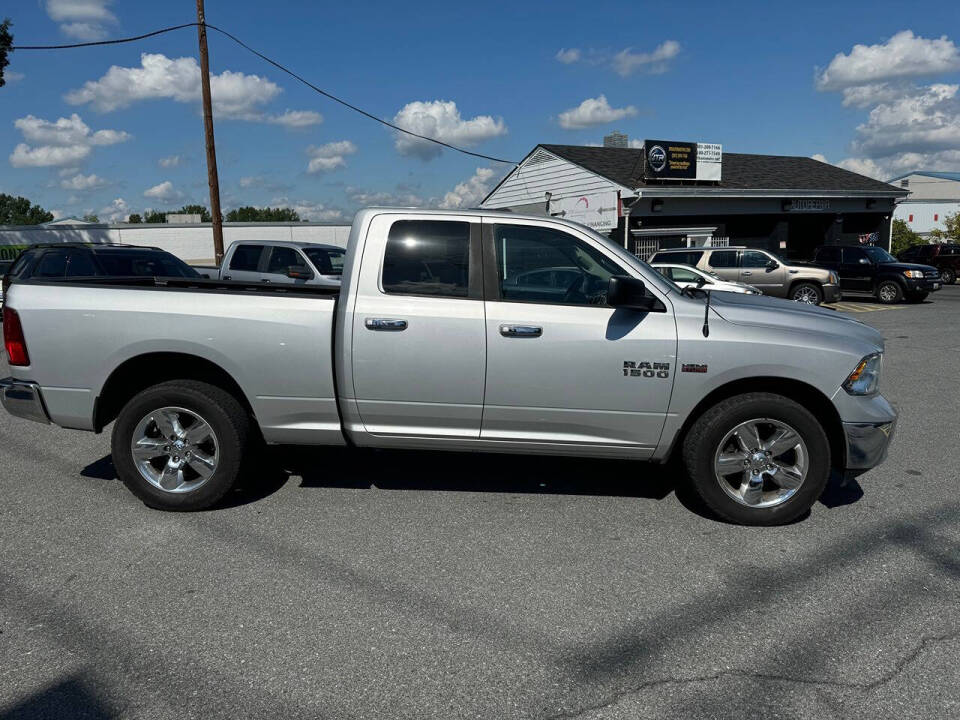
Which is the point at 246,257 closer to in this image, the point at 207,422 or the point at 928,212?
the point at 207,422

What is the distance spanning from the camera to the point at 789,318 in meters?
4.44

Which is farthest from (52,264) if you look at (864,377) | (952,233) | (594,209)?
(952,233)

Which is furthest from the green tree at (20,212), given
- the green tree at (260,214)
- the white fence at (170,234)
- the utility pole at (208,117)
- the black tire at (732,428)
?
the black tire at (732,428)

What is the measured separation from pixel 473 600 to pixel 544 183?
2535cm

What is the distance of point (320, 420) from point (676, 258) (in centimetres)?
1655

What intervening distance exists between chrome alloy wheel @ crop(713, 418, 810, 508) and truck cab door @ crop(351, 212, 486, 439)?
1.51m

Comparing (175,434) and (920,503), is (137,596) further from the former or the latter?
(920,503)

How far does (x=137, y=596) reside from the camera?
3551mm

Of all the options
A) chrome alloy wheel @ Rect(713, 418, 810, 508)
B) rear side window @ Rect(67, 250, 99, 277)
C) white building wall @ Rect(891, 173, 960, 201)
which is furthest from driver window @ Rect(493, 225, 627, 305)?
white building wall @ Rect(891, 173, 960, 201)

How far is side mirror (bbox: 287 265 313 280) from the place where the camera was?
40.6 feet

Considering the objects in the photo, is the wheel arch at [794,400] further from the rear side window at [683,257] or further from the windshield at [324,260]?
the rear side window at [683,257]

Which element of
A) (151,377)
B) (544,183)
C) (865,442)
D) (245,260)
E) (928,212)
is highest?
(544,183)

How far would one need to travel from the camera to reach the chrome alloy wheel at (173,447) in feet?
15.0

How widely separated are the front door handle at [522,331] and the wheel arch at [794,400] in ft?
3.44
